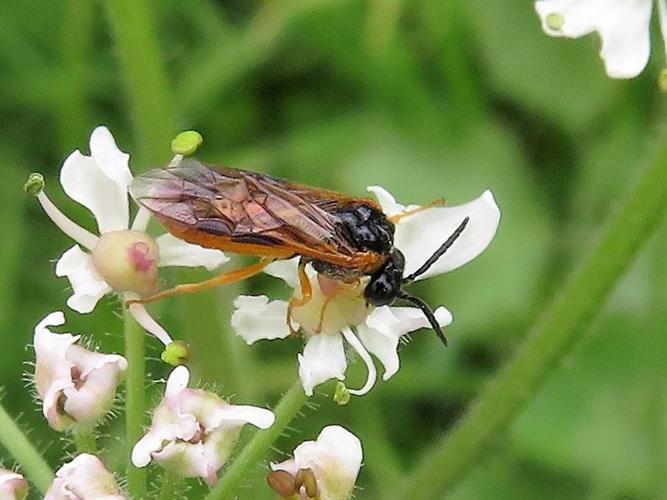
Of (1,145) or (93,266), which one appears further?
(1,145)

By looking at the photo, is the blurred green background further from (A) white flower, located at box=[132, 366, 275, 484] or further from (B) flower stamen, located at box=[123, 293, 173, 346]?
(A) white flower, located at box=[132, 366, 275, 484]

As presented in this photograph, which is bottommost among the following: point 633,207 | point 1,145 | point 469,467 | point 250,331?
point 1,145

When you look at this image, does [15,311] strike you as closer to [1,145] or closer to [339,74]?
[1,145]

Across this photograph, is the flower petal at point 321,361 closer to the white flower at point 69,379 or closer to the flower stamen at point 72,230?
the white flower at point 69,379

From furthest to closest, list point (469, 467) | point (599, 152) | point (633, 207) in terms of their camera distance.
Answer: point (599, 152) → point (469, 467) → point (633, 207)

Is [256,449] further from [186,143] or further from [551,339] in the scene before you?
[551,339]

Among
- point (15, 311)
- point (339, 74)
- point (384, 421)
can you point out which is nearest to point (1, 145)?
point (15, 311)

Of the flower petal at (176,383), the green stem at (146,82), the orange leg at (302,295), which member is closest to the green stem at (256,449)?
the flower petal at (176,383)
